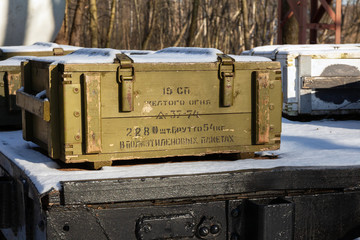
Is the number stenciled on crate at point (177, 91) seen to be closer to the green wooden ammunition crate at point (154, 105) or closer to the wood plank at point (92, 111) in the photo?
the green wooden ammunition crate at point (154, 105)

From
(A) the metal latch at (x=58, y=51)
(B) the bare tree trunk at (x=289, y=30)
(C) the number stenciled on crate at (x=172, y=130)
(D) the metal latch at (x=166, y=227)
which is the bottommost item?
(D) the metal latch at (x=166, y=227)

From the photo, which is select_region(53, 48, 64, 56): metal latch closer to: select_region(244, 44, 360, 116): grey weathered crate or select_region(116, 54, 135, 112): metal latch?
select_region(244, 44, 360, 116): grey weathered crate

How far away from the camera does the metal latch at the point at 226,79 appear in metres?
3.53

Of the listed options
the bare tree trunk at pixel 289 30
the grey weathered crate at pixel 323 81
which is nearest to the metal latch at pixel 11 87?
the grey weathered crate at pixel 323 81

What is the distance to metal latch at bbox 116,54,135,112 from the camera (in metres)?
3.35

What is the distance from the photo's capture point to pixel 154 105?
347cm

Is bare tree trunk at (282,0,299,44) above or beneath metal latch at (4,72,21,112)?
above

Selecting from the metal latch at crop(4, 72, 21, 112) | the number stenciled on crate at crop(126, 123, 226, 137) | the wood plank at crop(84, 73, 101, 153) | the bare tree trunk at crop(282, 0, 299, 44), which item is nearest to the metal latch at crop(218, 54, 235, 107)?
the number stenciled on crate at crop(126, 123, 226, 137)

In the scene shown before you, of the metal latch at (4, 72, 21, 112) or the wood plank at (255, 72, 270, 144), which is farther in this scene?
the metal latch at (4, 72, 21, 112)

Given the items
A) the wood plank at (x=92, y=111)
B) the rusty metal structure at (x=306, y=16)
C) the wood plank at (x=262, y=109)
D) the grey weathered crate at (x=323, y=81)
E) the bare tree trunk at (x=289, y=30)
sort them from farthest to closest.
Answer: the bare tree trunk at (x=289, y=30) < the rusty metal structure at (x=306, y=16) < the grey weathered crate at (x=323, y=81) < the wood plank at (x=262, y=109) < the wood plank at (x=92, y=111)

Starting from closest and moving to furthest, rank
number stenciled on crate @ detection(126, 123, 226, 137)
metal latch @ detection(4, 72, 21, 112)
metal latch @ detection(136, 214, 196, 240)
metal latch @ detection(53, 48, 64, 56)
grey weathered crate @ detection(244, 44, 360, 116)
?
metal latch @ detection(136, 214, 196, 240)
number stenciled on crate @ detection(126, 123, 226, 137)
metal latch @ detection(4, 72, 21, 112)
metal latch @ detection(53, 48, 64, 56)
grey weathered crate @ detection(244, 44, 360, 116)

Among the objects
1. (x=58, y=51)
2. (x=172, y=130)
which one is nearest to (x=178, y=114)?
(x=172, y=130)

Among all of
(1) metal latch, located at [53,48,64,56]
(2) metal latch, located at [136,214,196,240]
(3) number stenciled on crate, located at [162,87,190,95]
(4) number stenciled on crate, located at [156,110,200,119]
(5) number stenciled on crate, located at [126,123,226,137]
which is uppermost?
(1) metal latch, located at [53,48,64,56]

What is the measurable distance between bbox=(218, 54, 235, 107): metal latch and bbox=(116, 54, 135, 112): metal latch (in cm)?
53
